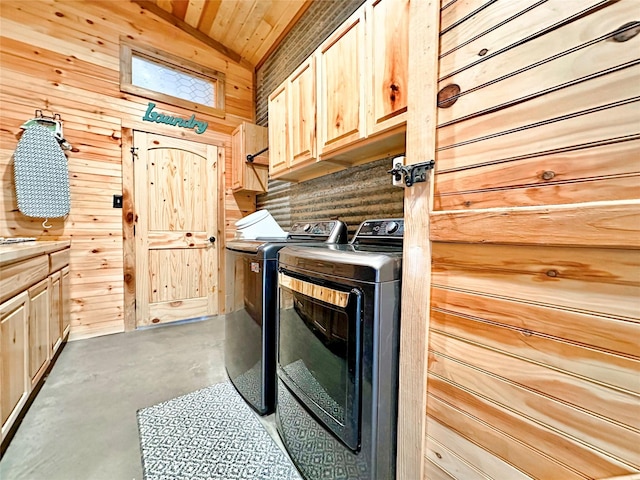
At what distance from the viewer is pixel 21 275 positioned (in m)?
1.40

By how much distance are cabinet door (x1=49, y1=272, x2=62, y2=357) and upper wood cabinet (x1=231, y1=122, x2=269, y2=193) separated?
6.09 feet

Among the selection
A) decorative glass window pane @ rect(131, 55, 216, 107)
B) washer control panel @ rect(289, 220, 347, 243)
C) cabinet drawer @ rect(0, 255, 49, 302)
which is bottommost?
cabinet drawer @ rect(0, 255, 49, 302)

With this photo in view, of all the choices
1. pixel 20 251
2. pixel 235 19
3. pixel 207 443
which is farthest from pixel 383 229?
pixel 235 19

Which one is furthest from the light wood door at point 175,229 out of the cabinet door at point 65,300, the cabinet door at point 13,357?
the cabinet door at point 13,357

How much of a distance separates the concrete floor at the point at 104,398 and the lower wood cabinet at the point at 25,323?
0.14m

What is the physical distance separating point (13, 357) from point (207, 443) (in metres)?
1.02

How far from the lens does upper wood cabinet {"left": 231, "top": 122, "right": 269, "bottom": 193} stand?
10.4 ft

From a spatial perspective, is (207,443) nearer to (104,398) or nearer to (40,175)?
(104,398)

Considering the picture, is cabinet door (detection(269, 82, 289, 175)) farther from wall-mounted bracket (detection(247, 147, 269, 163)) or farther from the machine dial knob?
the machine dial knob

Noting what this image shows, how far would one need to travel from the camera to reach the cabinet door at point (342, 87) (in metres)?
1.46

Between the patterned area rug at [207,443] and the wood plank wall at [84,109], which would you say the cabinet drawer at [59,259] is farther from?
the patterned area rug at [207,443]

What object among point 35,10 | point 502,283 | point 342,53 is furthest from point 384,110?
point 35,10

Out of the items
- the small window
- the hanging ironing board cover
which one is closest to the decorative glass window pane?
the small window

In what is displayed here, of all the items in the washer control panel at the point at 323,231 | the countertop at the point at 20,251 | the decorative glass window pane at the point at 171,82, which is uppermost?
the decorative glass window pane at the point at 171,82
